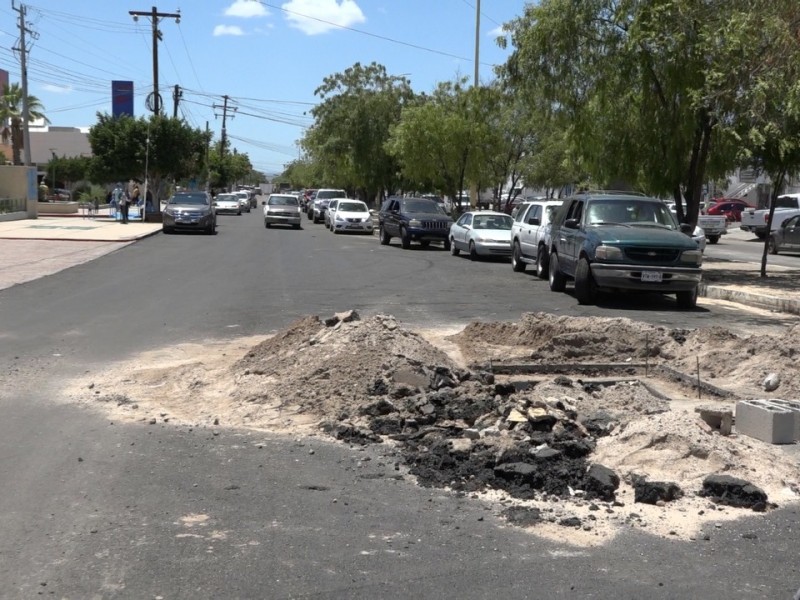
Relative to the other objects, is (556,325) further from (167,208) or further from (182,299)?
(167,208)

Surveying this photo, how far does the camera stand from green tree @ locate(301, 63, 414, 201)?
186 ft

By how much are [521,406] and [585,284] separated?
29.7ft

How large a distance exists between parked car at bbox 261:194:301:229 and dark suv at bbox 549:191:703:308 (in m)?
29.5

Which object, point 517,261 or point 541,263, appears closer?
point 541,263

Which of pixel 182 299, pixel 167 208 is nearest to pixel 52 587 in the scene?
pixel 182 299

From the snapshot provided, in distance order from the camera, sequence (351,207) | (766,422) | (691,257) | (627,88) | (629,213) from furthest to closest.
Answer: (351,207)
(627,88)
(629,213)
(691,257)
(766,422)

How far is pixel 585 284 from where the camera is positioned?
16.1 meters

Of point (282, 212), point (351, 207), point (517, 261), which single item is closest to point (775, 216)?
point (351, 207)

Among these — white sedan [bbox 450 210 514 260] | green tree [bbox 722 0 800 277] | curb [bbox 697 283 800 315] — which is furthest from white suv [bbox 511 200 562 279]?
green tree [bbox 722 0 800 277]

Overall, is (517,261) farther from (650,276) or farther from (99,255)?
(99,255)

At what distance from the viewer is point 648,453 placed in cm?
645

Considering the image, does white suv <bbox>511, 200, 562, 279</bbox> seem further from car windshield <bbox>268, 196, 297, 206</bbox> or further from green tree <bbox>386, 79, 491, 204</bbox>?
car windshield <bbox>268, 196, 297, 206</bbox>

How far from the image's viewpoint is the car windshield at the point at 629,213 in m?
17.0

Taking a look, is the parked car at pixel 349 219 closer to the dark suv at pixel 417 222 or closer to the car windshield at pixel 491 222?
the dark suv at pixel 417 222
